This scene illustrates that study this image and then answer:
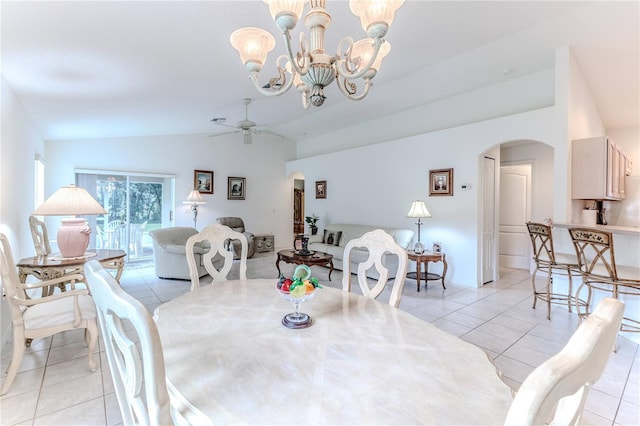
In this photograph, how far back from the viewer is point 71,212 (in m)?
2.74

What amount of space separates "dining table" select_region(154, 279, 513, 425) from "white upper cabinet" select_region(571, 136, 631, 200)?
11.9 ft

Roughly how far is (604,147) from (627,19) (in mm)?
1300

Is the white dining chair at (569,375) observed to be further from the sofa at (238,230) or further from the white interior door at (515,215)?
the sofa at (238,230)

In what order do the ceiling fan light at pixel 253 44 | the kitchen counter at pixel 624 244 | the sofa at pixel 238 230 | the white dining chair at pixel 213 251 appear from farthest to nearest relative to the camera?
the sofa at pixel 238 230, the kitchen counter at pixel 624 244, the white dining chair at pixel 213 251, the ceiling fan light at pixel 253 44

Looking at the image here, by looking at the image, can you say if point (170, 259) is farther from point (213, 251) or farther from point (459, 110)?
point (459, 110)

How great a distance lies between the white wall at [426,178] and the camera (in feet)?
14.4

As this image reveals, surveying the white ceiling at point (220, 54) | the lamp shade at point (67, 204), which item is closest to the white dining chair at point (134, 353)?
the white ceiling at point (220, 54)

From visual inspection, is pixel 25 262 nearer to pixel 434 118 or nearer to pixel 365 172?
pixel 365 172

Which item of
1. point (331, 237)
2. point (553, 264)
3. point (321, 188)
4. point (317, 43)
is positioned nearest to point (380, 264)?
point (317, 43)

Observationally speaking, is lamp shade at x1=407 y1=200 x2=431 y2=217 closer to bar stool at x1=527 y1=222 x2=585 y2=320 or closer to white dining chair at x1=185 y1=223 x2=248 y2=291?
bar stool at x1=527 y1=222 x2=585 y2=320

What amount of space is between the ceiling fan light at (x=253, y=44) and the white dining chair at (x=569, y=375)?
1.97 m

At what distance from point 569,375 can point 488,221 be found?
16.7 feet

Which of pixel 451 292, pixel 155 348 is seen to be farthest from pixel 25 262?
pixel 451 292

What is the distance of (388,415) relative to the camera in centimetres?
83
